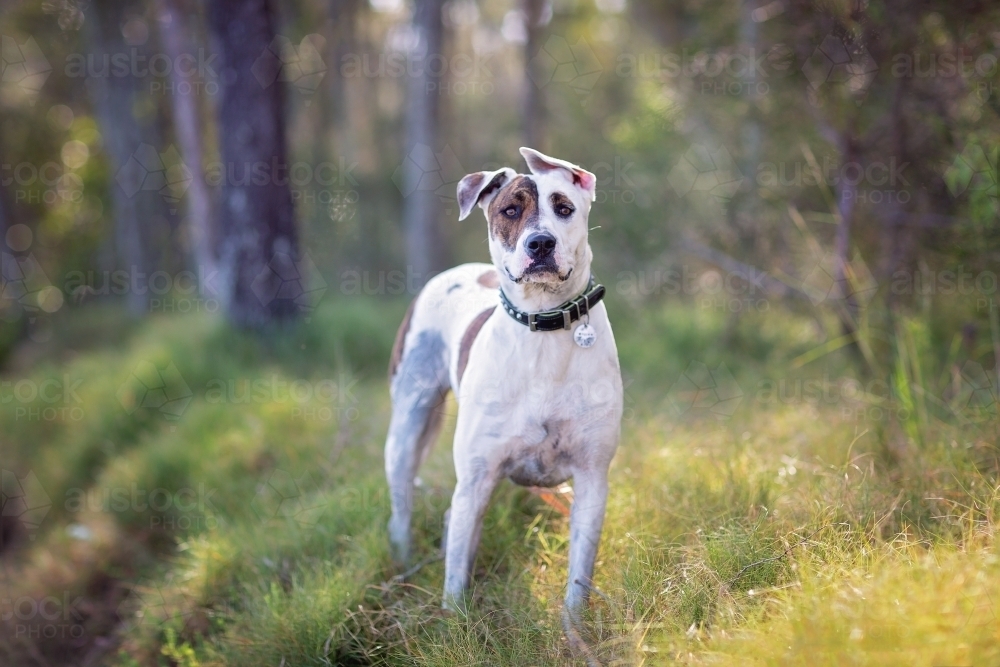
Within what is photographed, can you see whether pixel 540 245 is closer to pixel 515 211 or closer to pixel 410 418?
pixel 515 211

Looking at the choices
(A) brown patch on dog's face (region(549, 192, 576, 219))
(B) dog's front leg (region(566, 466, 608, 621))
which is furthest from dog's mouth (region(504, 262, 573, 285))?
(B) dog's front leg (region(566, 466, 608, 621))

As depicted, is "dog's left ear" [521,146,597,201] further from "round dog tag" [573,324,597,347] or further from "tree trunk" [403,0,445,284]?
"tree trunk" [403,0,445,284]

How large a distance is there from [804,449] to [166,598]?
3610 millimetres

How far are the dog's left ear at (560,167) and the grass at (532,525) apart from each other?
4.77 feet

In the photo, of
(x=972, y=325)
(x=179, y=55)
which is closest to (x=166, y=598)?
(x=972, y=325)

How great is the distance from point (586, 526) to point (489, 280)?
4.88 ft

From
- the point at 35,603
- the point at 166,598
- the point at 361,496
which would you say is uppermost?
the point at 361,496

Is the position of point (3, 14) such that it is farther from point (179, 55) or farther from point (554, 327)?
point (554, 327)

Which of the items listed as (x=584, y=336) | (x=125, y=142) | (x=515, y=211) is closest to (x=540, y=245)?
(x=515, y=211)

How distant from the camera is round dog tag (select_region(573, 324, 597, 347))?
10.5 feet

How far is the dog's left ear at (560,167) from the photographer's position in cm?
326

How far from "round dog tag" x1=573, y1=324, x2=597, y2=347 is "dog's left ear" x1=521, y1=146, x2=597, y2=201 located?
550 mm

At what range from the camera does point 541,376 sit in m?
3.22

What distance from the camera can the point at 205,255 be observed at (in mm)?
11797
